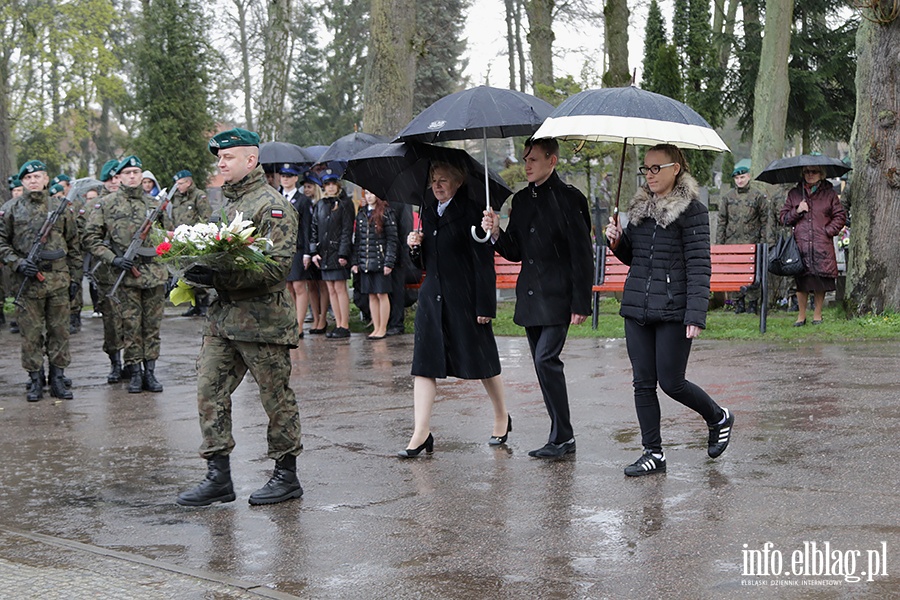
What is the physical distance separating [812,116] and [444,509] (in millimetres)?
26521

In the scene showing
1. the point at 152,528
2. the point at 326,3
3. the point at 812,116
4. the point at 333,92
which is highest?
the point at 326,3

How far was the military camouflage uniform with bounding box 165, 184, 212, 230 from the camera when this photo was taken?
16.0m

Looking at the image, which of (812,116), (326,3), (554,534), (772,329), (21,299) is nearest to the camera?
(554,534)

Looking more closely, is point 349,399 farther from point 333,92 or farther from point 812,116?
point 333,92

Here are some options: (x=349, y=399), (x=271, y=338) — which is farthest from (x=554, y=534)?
(x=349, y=399)

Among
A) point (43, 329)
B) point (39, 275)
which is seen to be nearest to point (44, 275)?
point (39, 275)

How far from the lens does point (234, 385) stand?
679cm

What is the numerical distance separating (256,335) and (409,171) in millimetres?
2241

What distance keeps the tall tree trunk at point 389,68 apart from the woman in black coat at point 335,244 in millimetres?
1760

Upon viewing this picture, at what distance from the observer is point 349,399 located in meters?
10.4

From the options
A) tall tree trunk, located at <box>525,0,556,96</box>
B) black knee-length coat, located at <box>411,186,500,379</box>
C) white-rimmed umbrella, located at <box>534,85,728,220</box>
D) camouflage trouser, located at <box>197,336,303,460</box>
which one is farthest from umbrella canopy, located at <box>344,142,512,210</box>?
tall tree trunk, located at <box>525,0,556,96</box>

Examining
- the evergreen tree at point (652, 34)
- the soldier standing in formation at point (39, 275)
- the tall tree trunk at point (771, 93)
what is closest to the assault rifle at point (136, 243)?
the soldier standing in formation at point (39, 275)

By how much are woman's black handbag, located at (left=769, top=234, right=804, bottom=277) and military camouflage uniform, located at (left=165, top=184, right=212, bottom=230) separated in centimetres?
728

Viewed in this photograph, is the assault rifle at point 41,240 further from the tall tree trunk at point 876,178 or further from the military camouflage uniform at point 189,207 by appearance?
the tall tree trunk at point 876,178
